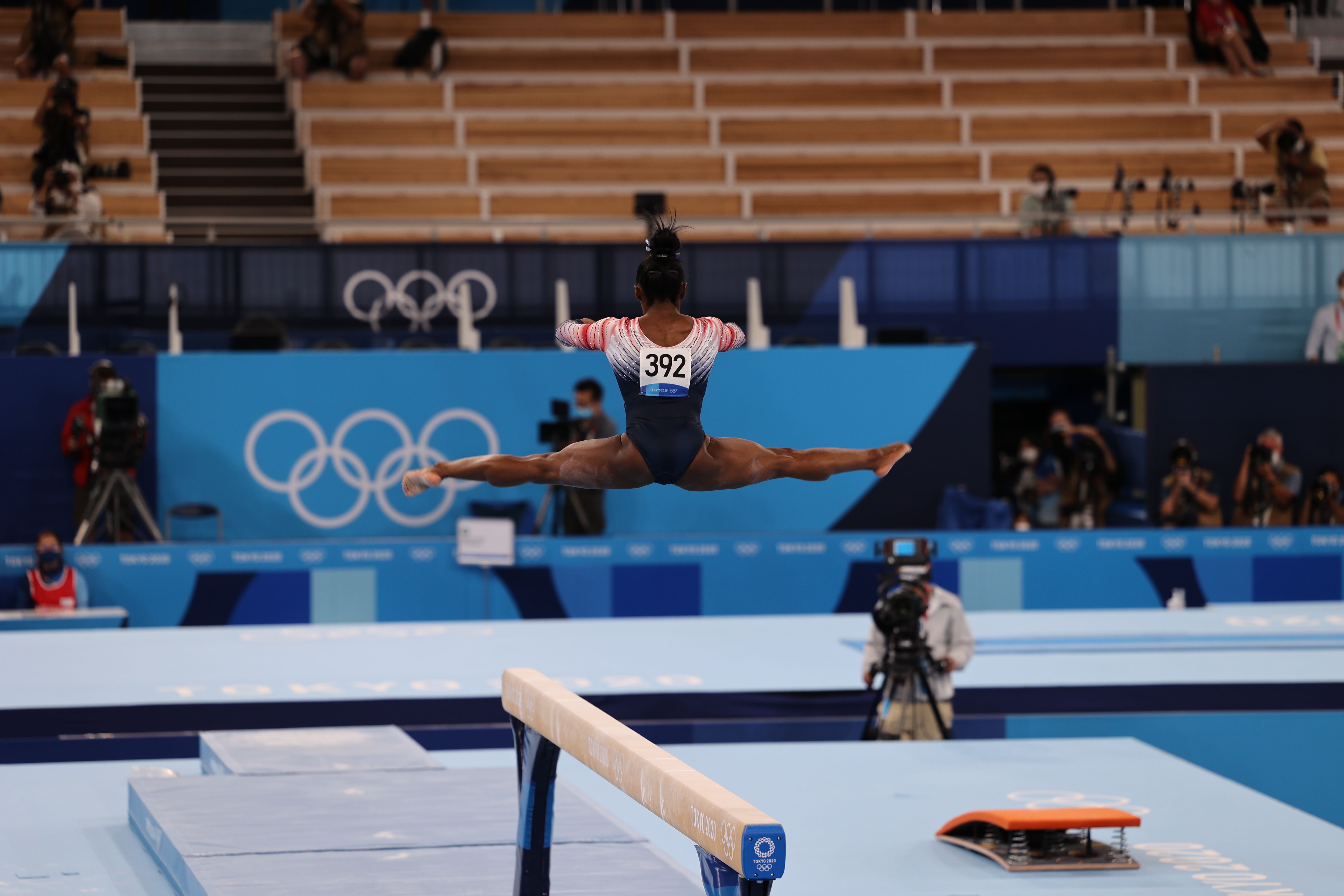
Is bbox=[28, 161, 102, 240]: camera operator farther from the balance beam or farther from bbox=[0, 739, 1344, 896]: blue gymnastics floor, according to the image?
the balance beam

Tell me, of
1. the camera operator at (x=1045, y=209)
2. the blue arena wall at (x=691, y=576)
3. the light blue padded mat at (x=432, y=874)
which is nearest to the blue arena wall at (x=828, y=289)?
the camera operator at (x=1045, y=209)

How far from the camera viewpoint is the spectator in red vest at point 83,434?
461 inches

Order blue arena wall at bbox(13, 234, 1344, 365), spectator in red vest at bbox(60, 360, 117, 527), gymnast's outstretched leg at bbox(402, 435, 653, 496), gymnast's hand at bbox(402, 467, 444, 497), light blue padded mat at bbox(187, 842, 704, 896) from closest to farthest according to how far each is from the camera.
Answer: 1. gymnast's hand at bbox(402, 467, 444, 497)
2. gymnast's outstretched leg at bbox(402, 435, 653, 496)
3. light blue padded mat at bbox(187, 842, 704, 896)
4. spectator in red vest at bbox(60, 360, 117, 527)
5. blue arena wall at bbox(13, 234, 1344, 365)

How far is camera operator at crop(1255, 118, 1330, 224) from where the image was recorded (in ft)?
49.9

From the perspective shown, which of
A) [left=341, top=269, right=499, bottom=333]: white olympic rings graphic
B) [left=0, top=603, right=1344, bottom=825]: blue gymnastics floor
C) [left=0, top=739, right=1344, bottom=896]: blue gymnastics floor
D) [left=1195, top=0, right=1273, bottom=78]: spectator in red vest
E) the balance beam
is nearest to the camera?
the balance beam

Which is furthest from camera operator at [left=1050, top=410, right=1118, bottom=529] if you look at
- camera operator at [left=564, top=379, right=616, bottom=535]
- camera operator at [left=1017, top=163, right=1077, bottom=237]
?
camera operator at [left=564, top=379, right=616, bottom=535]

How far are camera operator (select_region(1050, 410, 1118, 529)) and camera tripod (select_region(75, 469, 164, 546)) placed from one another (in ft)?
24.1

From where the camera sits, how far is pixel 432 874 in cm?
547

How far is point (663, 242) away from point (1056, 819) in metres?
2.88

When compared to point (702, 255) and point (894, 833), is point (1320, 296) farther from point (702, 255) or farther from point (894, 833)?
point (894, 833)

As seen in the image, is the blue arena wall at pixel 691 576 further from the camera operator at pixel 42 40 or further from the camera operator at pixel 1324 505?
the camera operator at pixel 42 40

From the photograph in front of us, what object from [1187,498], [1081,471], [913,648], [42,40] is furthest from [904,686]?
[42,40]

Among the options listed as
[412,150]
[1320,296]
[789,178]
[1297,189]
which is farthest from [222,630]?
[1297,189]

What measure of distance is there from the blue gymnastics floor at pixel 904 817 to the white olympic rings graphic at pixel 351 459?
4.45 m
